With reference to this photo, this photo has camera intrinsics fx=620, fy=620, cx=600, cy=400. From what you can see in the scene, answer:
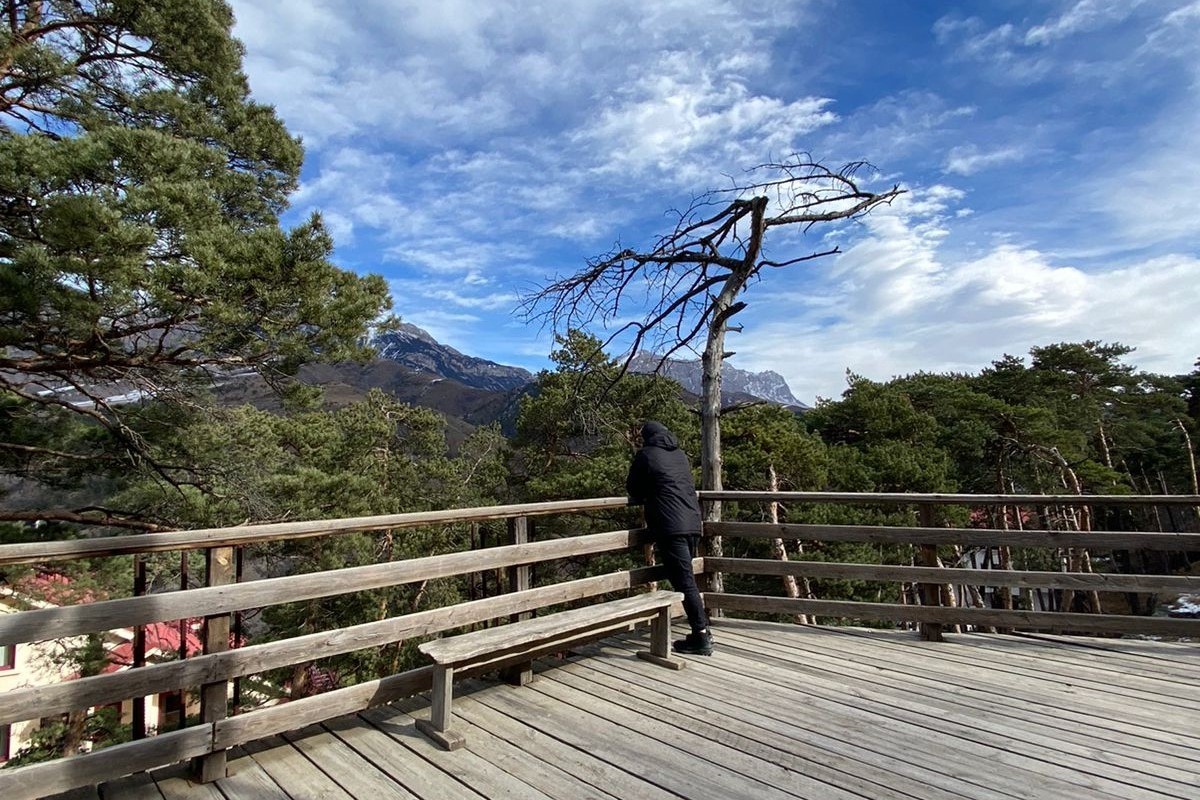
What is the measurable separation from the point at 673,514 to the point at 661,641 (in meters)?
0.83

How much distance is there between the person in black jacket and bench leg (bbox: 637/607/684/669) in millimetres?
253

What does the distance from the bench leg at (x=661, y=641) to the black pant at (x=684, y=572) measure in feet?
0.74

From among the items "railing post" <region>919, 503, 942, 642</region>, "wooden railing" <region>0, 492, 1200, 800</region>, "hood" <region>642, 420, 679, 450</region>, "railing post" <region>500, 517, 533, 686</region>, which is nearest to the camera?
"wooden railing" <region>0, 492, 1200, 800</region>

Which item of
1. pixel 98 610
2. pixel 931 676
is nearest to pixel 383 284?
pixel 98 610

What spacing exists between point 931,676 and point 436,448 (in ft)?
68.3

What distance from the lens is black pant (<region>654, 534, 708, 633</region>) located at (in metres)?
4.27

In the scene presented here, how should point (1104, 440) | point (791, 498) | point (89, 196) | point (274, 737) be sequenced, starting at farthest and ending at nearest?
1. point (1104, 440)
2. point (89, 196)
3. point (791, 498)
4. point (274, 737)

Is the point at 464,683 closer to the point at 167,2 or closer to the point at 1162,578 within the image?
the point at 1162,578

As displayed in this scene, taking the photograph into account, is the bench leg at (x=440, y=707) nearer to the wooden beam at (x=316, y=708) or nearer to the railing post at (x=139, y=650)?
the wooden beam at (x=316, y=708)

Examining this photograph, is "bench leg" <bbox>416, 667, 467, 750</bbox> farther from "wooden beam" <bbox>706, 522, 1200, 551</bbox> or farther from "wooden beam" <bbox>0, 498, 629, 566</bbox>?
"wooden beam" <bbox>706, 522, 1200, 551</bbox>

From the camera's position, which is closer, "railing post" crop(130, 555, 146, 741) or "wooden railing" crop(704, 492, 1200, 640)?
"railing post" crop(130, 555, 146, 741)

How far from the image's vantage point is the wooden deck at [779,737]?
8.11ft

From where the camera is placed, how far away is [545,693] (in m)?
3.57

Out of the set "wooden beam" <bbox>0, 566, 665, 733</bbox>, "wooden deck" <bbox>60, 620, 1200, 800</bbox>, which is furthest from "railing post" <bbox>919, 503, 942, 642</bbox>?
"wooden beam" <bbox>0, 566, 665, 733</bbox>
